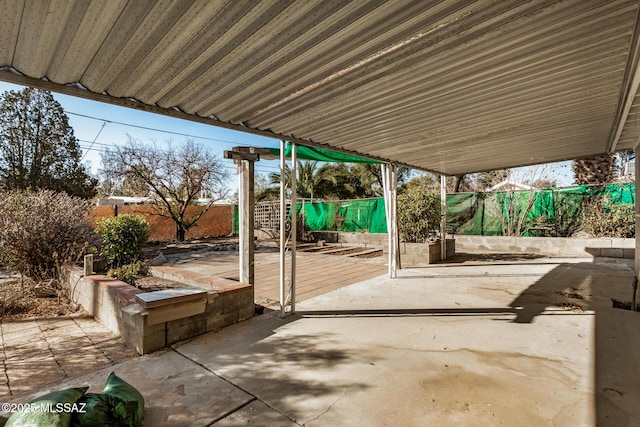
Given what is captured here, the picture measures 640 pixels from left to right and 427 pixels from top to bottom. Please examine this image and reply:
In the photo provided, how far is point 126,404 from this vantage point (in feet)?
5.52

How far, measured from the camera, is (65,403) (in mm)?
1550

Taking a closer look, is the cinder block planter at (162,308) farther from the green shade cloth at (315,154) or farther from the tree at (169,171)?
the tree at (169,171)

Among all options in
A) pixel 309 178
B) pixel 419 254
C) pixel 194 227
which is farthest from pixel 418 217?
pixel 194 227

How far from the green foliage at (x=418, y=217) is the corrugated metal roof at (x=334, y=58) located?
13.8 ft

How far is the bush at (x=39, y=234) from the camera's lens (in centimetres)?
423

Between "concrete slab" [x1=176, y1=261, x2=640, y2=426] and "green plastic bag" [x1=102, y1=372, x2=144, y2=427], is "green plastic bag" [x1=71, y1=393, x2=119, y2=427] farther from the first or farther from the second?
"concrete slab" [x1=176, y1=261, x2=640, y2=426]

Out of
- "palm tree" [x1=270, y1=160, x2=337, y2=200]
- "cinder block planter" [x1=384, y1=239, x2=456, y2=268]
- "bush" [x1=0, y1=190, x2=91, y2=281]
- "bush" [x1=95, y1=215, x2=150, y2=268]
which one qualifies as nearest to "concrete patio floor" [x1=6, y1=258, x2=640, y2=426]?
"bush" [x1=95, y1=215, x2=150, y2=268]

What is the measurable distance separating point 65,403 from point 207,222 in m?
14.8

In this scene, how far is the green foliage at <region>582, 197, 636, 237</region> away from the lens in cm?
769

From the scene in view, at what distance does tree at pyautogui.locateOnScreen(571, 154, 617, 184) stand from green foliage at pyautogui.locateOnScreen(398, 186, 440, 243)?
21.0 feet

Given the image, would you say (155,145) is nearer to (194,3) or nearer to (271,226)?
(271,226)

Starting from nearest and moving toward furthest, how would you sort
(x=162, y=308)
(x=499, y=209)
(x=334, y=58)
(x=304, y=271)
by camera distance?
1. (x=334, y=58)
2. (x=162, y=308)
3. (x=304, y=271)
4. (x=499, y=209)

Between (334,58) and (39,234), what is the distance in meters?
4.99

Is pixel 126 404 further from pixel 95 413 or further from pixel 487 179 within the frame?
pixel 487 179
